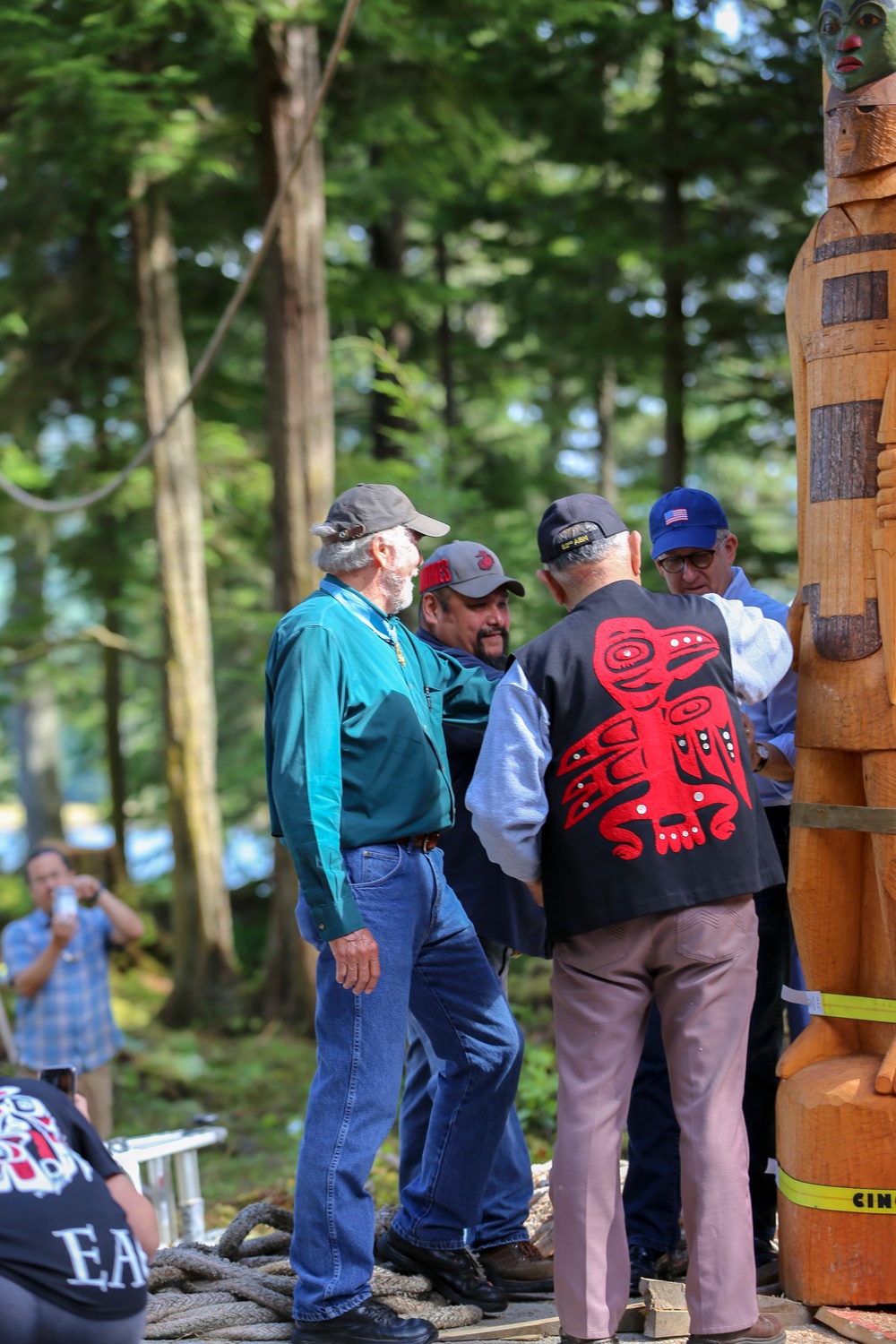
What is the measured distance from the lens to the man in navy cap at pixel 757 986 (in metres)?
3.59

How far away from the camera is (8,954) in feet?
22.3

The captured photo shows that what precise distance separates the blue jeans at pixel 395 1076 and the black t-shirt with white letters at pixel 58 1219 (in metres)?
0.88

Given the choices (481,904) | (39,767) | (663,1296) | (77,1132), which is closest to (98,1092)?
(481,904)

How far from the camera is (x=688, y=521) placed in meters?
3.84

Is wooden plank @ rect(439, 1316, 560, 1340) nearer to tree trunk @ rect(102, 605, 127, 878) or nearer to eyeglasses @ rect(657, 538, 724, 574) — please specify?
eyeglasses @ rect(657, 538, 724, 574)

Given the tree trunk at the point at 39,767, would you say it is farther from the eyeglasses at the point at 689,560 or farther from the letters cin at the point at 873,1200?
the letters cin at the point at 873,1200

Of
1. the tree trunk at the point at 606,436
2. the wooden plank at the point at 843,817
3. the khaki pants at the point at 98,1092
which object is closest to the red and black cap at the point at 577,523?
the wooden plank at the point at 843,817

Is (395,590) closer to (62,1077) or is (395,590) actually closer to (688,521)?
(688,521)

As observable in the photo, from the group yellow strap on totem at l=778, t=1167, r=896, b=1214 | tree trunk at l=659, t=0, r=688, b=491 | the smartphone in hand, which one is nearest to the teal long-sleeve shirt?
the smartphone in hand

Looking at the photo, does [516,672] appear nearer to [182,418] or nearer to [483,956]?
[483,956]

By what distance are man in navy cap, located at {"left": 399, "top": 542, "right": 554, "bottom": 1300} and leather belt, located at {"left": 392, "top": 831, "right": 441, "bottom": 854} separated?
48 cm

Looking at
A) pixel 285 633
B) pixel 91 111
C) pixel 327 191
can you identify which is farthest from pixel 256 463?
pixel 285 633

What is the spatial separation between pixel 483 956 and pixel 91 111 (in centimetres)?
815

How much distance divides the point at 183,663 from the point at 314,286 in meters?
3.78
